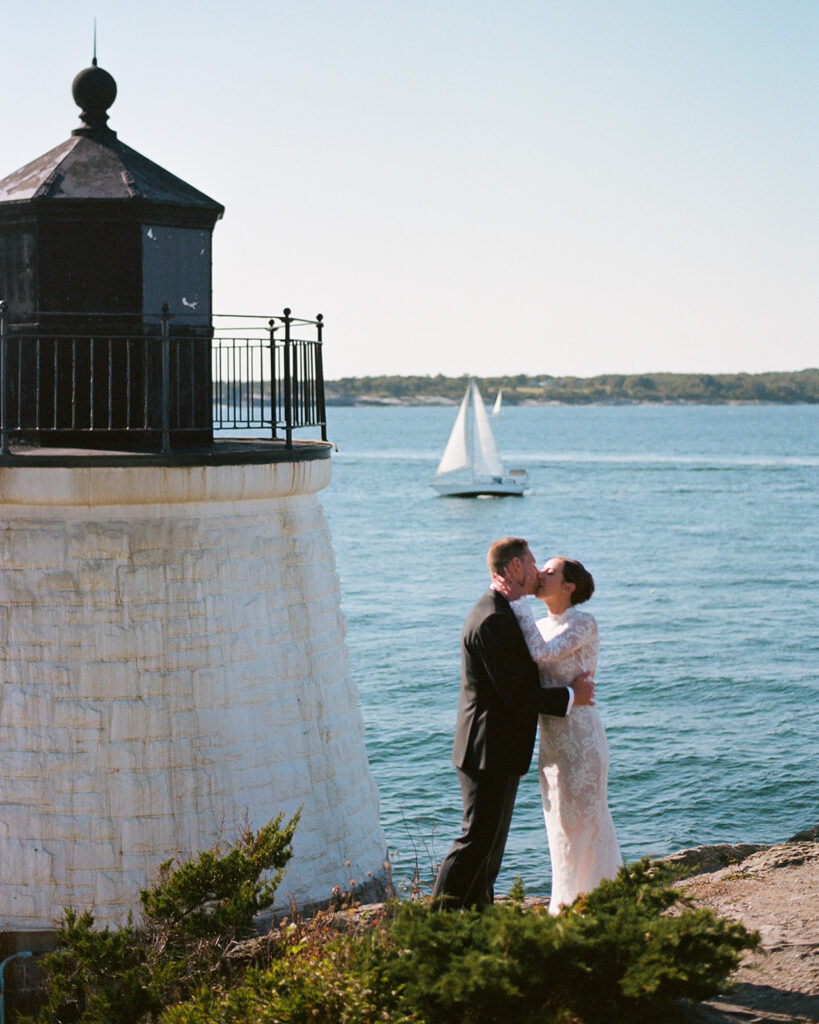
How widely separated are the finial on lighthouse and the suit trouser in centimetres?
511

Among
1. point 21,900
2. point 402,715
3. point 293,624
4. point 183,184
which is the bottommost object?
point 402,715

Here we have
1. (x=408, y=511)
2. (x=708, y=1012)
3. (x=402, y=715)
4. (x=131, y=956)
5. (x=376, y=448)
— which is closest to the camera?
(x=708, y=1012)

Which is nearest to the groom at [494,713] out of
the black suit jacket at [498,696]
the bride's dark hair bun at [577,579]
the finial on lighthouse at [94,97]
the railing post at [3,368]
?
the black suit jacket at [498,696]

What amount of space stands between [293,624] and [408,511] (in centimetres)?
6184

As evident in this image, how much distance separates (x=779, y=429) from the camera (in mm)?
180000

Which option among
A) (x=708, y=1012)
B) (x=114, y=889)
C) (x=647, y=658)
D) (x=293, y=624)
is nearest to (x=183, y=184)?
(x=293, y=624)

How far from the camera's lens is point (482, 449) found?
265 ft

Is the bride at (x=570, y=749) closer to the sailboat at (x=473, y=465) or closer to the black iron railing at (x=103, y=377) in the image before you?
the black iron railing at (x=103, y=377)

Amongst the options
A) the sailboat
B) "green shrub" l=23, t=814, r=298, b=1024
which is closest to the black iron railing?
"green shrub" l=23, t=814, r=298, b=1024

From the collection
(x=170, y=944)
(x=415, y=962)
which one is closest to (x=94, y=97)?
(x=170, y=944)

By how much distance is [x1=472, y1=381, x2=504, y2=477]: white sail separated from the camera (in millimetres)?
78812

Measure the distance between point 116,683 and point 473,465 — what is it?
7133 centimetres

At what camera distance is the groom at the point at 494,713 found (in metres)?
5.96

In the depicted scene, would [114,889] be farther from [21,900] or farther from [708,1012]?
[708,1012]
